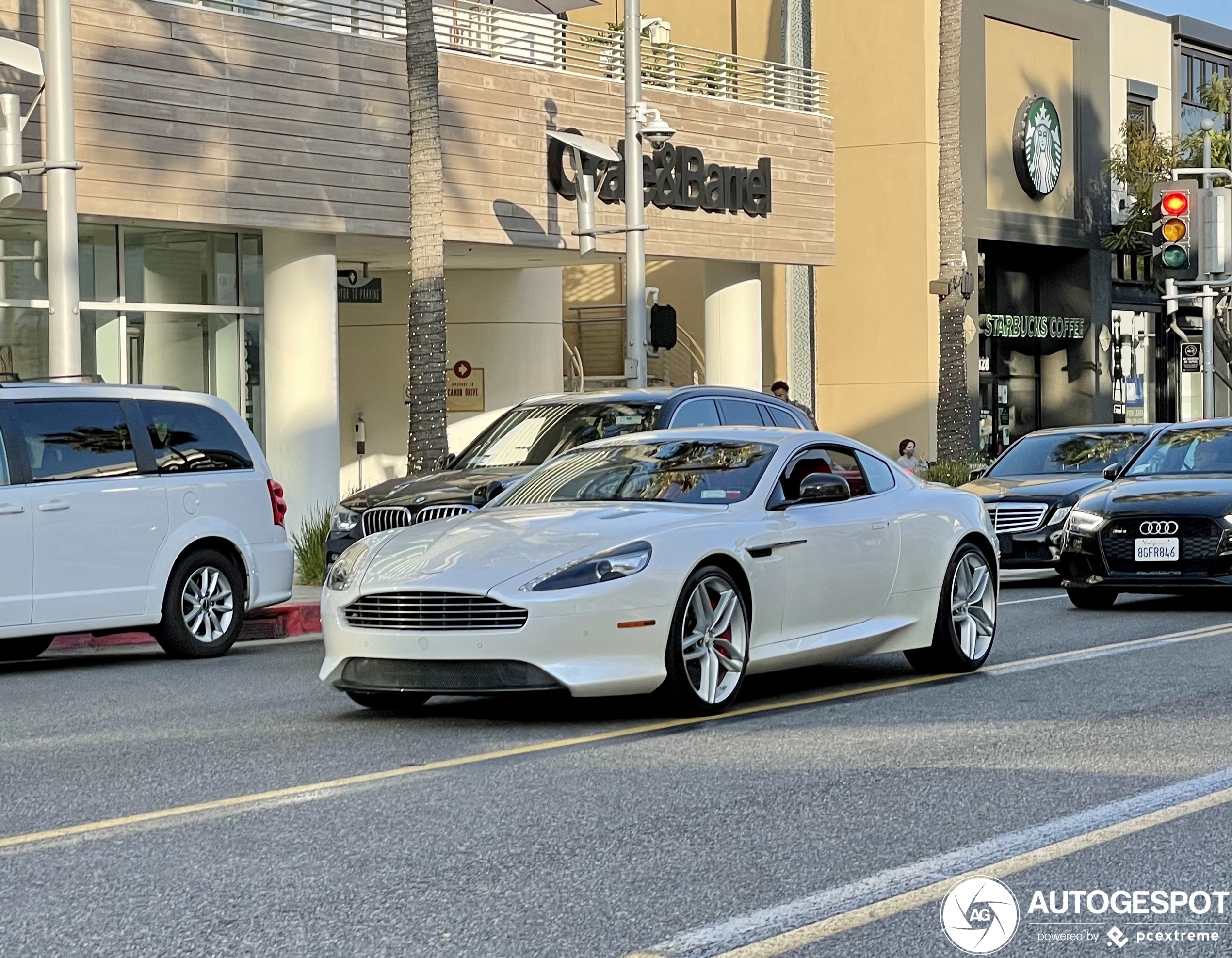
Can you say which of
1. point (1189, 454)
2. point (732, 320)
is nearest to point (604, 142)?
point (732, 320)

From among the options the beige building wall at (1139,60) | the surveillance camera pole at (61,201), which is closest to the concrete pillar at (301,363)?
the surveillance camera pole at (61,201)

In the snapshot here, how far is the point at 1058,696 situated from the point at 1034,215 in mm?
31684

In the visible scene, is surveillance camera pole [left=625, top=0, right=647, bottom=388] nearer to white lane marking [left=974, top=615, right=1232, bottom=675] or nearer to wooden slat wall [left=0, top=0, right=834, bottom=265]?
wooden slat wall [left=0, top=0, right=834, bottom=265]

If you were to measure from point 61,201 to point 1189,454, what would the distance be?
32.7ft

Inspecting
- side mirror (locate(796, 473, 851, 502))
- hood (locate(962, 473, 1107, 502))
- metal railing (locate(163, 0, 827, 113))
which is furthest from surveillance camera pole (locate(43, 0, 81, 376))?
hood (locate(962, 473, 1107, 502))

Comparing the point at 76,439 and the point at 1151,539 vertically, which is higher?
the point at 76,439

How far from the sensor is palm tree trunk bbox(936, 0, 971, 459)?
28.7m

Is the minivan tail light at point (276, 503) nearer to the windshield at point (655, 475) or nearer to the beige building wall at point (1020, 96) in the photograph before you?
the windshield at point (655, 475)

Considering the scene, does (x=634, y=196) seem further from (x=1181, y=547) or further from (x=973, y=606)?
(x=973, y=606)

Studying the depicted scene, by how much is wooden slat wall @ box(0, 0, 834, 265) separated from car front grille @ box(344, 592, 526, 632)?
12.2 meters

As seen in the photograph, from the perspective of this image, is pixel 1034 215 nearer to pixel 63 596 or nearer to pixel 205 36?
pixel 205 36

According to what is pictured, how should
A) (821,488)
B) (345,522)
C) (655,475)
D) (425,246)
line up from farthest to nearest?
(425,246) < (345,522) < (655,475) < (821,488)

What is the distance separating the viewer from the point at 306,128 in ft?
74.1

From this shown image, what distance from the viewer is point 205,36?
70.3ft
